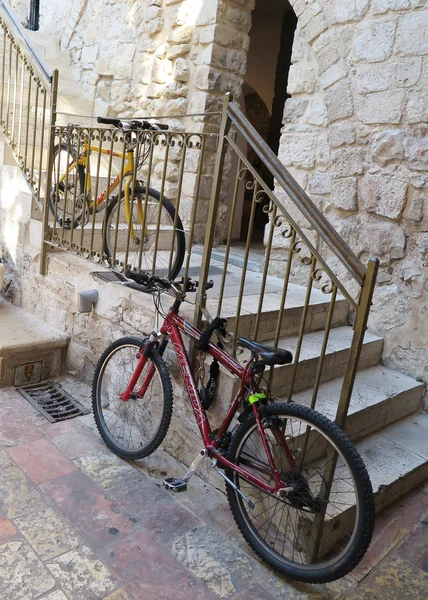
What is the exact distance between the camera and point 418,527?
2.40 meters

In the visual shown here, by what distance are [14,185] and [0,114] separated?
0.60 metres

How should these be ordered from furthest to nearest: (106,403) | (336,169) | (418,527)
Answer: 1. (336,169)
2. (106,403)
3. (418,527)

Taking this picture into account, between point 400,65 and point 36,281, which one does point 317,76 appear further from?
point 36,281

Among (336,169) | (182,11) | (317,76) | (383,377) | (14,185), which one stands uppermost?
(182,11)

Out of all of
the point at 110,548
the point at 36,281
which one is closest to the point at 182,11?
the point at 36,281

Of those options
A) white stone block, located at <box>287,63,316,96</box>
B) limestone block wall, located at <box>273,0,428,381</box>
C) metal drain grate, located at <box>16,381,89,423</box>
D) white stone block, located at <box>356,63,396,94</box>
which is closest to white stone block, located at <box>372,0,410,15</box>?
limestone block wall, located at <box>273,0,428,381</box>

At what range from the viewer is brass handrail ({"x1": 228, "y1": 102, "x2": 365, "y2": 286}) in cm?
192

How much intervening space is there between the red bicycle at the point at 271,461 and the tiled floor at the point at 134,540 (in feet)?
0.36

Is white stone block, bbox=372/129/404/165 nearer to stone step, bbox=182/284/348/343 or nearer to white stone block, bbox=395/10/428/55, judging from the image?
white stone block, bbox=395/10/428/55

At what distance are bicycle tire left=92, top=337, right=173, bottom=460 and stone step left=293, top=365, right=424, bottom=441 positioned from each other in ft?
2.18

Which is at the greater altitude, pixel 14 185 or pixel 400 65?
pixel 400 65

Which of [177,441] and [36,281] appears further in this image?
[36,281]

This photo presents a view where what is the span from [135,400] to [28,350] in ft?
3.20

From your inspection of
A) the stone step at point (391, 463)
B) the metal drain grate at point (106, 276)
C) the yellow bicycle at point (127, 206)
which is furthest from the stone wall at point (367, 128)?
the metal drain grate at point (106, 276)
